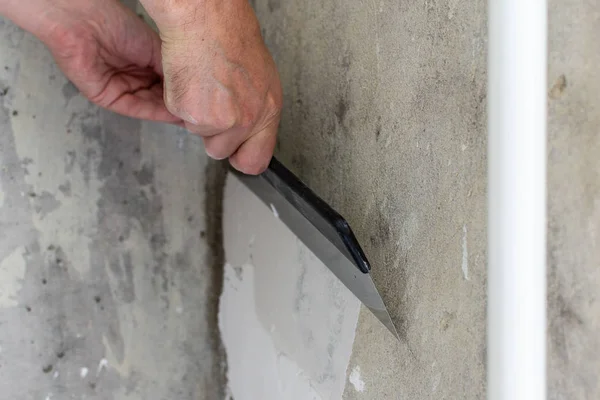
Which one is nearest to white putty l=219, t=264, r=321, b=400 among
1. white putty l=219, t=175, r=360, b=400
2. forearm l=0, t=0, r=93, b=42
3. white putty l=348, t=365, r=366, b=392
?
white putty l=219, t=175, r=360, b=400

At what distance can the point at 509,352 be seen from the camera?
1.46 feet

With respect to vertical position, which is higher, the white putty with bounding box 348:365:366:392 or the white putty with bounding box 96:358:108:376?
the white putty with bounding box 348:365:366:392

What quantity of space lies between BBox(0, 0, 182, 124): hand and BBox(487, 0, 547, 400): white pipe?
2.81 feet

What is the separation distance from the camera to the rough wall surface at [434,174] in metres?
0.57

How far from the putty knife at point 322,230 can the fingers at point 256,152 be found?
33 millimetres

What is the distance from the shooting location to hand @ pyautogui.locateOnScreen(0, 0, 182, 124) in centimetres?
102

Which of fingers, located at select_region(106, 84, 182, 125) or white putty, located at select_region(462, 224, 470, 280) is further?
fingers, located at select_region(106, 84, 182, 125)

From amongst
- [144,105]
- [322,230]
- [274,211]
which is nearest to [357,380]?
[322,230]

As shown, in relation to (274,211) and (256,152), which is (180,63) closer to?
(256,152)

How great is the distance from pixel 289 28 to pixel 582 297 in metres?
0.85

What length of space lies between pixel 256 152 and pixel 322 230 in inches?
8.1

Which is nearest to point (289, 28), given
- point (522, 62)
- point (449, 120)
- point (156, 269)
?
point (449, 120)

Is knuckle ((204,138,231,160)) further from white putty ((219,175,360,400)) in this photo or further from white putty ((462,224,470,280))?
white putty ((462,224,470,280))

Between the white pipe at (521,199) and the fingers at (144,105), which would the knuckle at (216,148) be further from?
the white pipe at (521,199)
